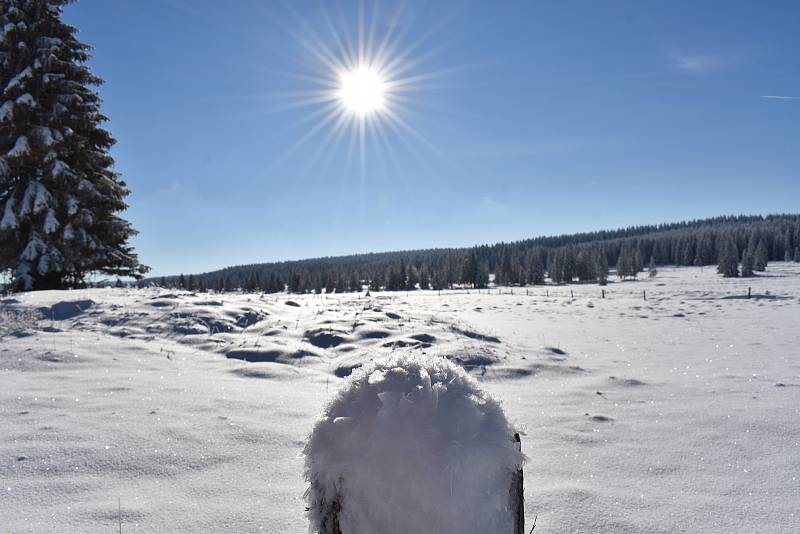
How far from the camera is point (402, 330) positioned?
335 inches

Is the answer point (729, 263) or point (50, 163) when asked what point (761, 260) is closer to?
point (729, 263)

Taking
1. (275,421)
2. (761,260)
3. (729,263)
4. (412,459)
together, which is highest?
(761,260)

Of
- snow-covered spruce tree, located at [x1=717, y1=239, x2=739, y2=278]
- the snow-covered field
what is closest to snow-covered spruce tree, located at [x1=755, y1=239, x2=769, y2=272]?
snow-covered spruce tree, located at [x1=717, y1=239, x2=739, y2=278]

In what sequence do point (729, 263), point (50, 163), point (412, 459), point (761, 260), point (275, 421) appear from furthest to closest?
point (761, 260), point (729, 263), point (50, 163), point (275, 421), point (412, 459)

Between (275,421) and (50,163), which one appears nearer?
(275,421)

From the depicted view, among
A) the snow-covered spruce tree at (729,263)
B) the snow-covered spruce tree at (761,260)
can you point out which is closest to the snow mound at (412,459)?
the snow-covered spruce tree at (729,263)

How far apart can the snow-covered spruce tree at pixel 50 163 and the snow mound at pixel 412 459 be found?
12787 millimetres

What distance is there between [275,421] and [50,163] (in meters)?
11.8

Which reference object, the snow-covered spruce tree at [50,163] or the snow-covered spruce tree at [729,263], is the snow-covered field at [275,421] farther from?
→ the snow-covered spruce tree at [729,263]

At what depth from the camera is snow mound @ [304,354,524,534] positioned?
91 centimetres

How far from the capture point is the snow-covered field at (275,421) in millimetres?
2395

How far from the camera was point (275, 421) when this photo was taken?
12.4 ft

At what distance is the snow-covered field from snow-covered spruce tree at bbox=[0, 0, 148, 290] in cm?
400

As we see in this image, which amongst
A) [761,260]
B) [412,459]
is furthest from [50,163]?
[761,260]
